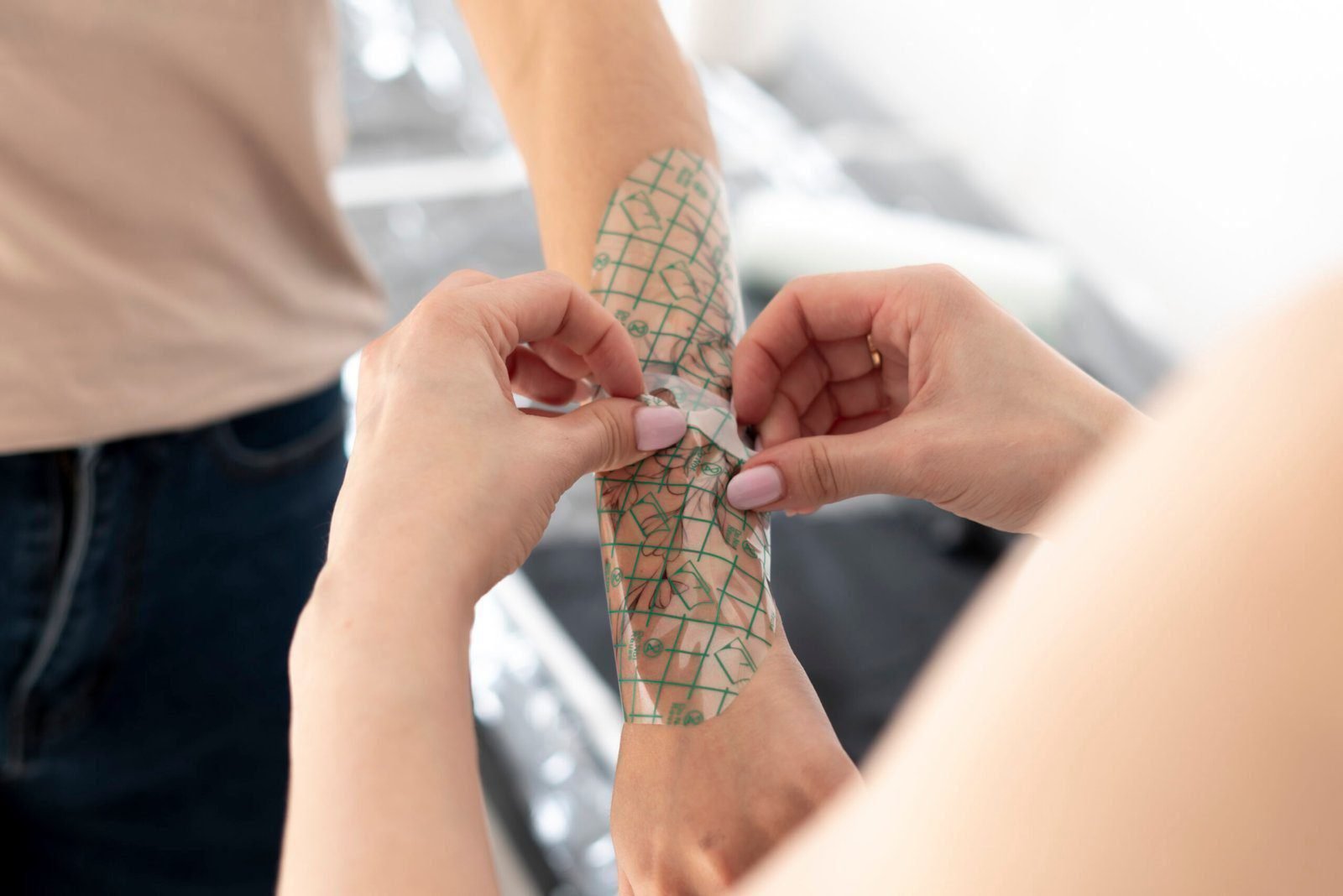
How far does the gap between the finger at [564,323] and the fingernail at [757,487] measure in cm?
10

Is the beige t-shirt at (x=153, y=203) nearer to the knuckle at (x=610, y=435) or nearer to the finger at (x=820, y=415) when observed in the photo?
the knuckle at (x=610, y=435)

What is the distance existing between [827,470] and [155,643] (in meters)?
0.62

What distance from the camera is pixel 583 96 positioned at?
85cm

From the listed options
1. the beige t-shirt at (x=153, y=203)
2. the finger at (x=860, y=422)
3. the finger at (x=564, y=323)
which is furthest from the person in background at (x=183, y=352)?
the finger at (x=860, y=422)

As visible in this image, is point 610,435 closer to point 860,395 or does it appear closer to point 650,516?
point 650,516

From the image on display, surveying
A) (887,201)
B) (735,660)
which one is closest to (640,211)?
(735,660)

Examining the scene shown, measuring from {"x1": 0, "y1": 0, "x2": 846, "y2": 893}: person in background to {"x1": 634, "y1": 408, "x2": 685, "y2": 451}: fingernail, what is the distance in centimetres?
18

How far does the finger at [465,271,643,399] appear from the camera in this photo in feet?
2.10

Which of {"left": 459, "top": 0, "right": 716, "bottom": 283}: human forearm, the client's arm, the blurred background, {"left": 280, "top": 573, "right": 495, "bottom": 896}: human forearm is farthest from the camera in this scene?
the blurred background

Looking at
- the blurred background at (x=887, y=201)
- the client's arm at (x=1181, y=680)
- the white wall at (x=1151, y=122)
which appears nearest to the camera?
the client's arm at (x=1181, y=680)

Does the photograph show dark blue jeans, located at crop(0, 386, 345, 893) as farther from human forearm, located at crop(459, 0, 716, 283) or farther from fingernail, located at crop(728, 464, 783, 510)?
fingernail, located at crop(728, 464, 783, 510)

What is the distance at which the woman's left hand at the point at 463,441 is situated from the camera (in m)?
0.54

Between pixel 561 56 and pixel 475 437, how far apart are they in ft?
1.37

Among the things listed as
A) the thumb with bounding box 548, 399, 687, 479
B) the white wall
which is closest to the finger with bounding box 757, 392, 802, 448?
the thumb with bounding box 548, 399, 687, 479
